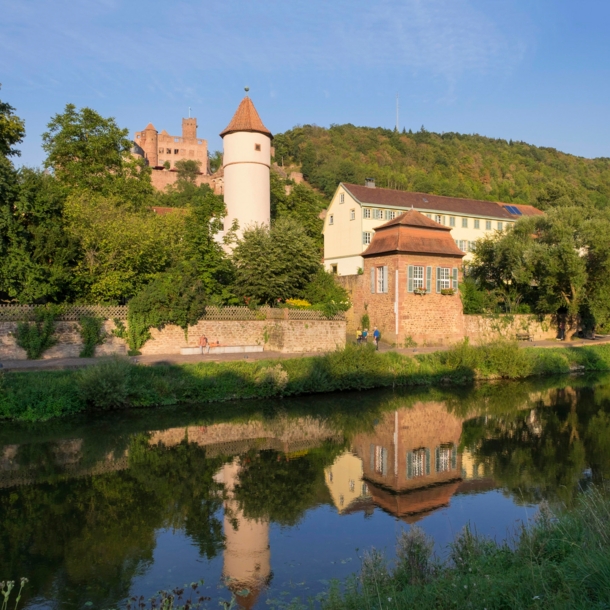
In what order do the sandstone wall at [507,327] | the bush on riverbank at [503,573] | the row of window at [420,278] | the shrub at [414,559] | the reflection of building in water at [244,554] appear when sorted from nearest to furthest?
the bush on riverbank at [503,573] → the shrub at [414,559] → the reflection of building in water at [244,554] → the row of window at [420,278] → the sandstone wall at [507,327]

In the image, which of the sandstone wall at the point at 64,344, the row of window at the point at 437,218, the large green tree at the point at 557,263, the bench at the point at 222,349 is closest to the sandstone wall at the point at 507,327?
the large green tree at the point at 557,263

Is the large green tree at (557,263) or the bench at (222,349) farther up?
the large green tree at (557,263)

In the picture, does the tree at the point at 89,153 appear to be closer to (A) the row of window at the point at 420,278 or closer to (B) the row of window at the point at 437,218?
(A) the row of window at the point at 420,278

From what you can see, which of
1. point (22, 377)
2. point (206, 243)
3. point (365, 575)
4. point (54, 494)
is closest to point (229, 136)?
point (206, 243)

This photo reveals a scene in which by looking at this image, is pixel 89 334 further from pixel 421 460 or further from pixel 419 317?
pixel 419 317

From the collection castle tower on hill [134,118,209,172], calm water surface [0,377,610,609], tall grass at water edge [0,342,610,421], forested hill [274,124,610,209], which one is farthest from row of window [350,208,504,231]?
castle tower on hill [134,118,209,172]

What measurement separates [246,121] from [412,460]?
2336 cm

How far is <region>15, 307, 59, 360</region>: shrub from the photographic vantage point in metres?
19.7

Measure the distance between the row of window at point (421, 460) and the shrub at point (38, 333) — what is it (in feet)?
38.6

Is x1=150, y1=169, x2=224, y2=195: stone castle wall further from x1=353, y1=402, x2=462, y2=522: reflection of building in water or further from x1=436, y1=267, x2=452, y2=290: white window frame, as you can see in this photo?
x1=353, y1=402, x2=462, y2=522: reflection of building in water

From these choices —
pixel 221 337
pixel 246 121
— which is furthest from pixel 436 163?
pixel 221 337

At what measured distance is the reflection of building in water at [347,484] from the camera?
10664mm

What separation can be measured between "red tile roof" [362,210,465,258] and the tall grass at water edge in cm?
629

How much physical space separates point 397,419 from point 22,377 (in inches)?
416
